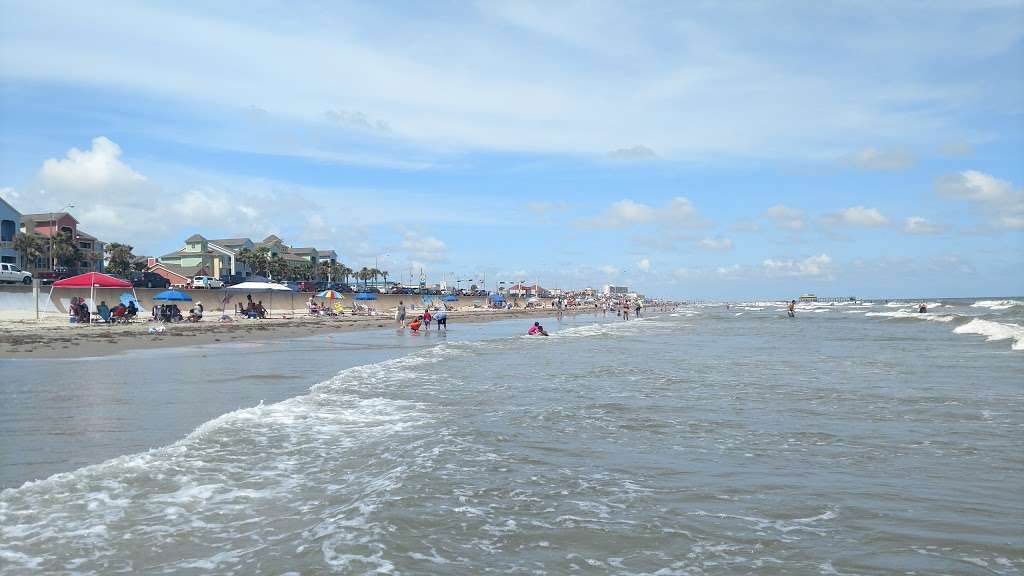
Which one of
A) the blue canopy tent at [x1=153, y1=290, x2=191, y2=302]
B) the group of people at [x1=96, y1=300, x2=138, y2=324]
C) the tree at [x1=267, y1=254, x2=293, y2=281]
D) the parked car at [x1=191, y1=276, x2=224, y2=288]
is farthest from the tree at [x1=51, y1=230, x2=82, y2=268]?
the group of people at [x1=96, y1=300, x2=138, y2=324]

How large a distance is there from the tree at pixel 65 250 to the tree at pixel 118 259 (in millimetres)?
6947

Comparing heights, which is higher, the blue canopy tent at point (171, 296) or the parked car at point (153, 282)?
the parked car at point (153, 282)

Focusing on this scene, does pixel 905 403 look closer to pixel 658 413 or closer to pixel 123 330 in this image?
pixel 658 413

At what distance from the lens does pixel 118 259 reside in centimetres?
7169

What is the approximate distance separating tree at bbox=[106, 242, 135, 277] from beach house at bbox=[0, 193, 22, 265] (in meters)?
12.2

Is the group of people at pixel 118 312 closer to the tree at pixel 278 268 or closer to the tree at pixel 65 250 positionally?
the tree at pixel 65 250

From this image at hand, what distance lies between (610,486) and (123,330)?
28.9m

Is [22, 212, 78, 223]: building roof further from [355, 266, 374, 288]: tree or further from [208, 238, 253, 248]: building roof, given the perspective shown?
[355, 266, 374, 288]: tree

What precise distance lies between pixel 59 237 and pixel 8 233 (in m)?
3.70

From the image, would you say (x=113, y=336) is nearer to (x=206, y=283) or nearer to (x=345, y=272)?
(x=206, y=283)

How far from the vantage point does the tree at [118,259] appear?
7144cm

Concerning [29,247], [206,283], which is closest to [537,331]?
[206,283]

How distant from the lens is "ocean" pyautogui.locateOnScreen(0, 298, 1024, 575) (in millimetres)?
5547

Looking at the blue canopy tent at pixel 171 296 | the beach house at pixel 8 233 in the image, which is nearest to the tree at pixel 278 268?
the beach house at pixel 8 233
